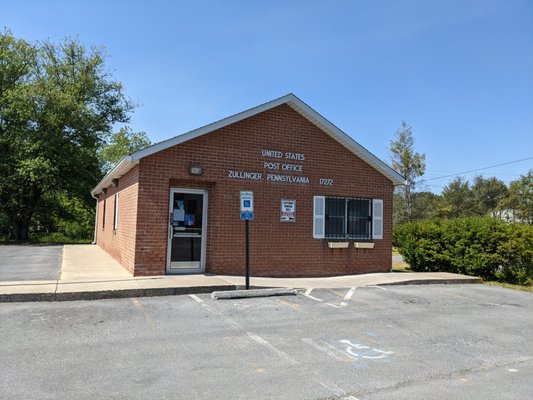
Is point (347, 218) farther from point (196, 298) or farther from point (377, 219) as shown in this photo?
point (196, 298)

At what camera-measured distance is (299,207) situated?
40.1 ft

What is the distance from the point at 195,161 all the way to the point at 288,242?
134 inches

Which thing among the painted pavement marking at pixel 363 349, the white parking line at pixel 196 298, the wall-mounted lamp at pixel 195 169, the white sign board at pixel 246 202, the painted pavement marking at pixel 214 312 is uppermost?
the wall-mounted lamp at pixel 195 169

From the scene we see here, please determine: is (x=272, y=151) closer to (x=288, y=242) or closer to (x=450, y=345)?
(x=288, y=242)

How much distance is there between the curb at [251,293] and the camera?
869 centimetres

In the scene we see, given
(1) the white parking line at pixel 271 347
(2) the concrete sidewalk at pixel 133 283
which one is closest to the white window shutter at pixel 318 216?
(2) the concrete sidewalk at pixel 133 283

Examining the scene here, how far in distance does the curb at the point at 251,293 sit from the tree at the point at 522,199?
44.6 m

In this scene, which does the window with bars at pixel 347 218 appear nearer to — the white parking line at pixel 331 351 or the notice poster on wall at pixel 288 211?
the notice poster on wall at pixel 288 211

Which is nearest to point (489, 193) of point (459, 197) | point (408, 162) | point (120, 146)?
point (459, 197)

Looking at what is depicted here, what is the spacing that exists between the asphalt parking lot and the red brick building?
2535 millimetres

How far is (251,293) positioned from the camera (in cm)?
905

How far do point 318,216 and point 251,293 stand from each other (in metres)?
4.11

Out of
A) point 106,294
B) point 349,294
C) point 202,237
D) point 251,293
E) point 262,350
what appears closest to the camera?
point 262,350

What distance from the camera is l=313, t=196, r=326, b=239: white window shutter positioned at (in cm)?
1239
